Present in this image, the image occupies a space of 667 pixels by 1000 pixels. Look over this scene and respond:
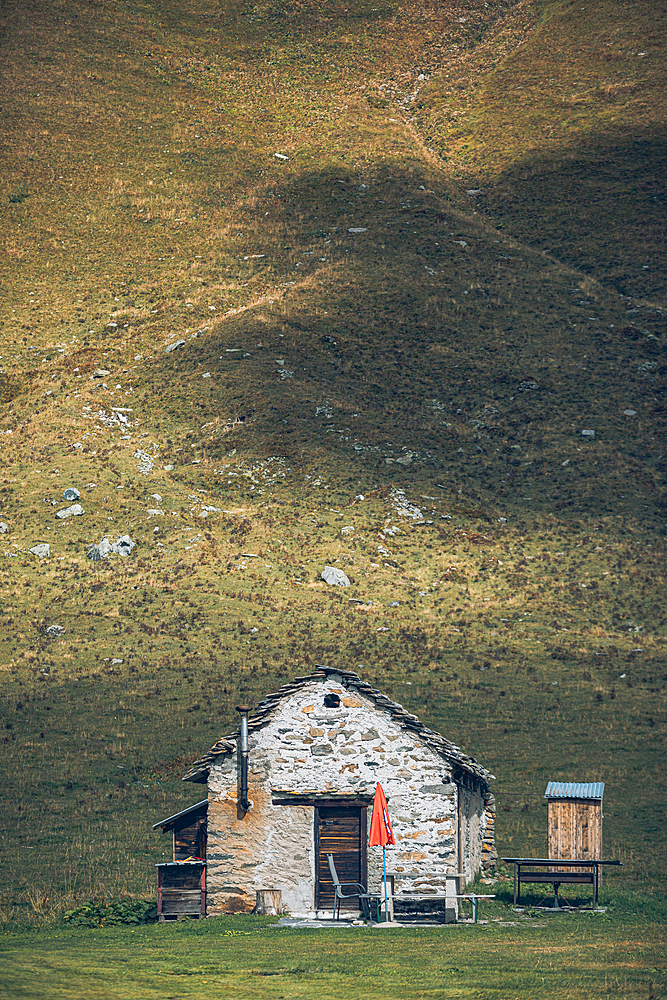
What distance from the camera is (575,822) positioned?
3058 centimetres

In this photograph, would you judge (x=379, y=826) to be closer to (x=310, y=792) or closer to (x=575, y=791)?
(x=310, y=792)

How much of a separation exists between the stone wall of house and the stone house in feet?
0.07

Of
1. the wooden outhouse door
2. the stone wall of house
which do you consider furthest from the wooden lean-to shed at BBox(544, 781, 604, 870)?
the wooden outhouse door

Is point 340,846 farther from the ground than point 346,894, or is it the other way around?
point 340,846

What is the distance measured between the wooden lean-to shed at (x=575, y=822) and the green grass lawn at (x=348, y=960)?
4.28m

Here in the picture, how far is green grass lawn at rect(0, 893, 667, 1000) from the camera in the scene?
1725 centimetres

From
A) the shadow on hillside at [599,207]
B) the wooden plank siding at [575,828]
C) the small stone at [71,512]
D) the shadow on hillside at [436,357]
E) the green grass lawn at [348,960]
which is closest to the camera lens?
the green grass lawn at [348,960]

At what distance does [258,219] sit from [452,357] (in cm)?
2686

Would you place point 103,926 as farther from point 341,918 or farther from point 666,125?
point 666,125

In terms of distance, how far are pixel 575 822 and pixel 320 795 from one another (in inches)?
266

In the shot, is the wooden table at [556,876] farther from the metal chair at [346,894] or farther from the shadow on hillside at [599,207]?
the shadow on hillside at [599,207]

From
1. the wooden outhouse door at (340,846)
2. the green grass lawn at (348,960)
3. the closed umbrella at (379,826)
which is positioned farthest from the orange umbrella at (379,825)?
the green grass lawn at (348,960)

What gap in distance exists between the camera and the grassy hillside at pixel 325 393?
1818 inches

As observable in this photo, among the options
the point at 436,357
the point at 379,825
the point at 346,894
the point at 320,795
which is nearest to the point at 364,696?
the point at 320,795
